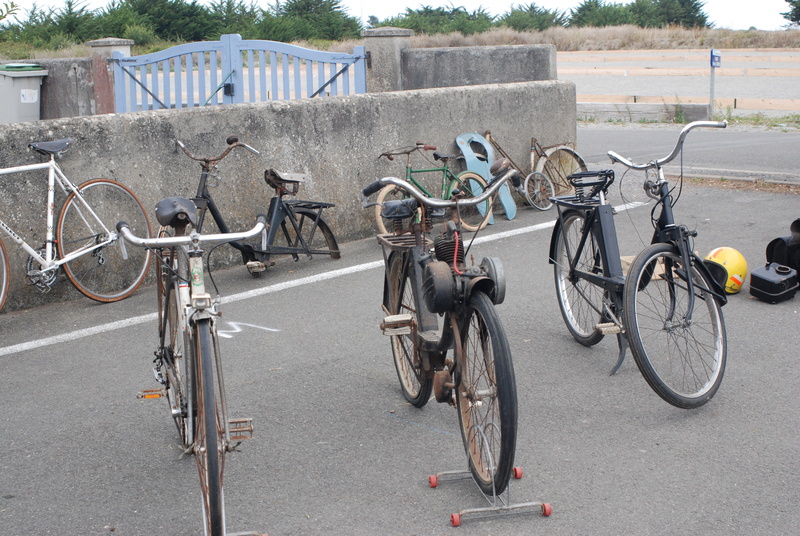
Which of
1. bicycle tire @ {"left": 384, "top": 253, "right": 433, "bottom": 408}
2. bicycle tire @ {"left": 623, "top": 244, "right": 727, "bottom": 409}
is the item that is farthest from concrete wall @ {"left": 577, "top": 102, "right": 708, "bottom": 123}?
bicycle tire @ {"left": 384, "top": 253, "right": 433, "bottom": 408}

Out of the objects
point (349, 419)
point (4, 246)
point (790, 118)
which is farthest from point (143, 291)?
point (790, 118)

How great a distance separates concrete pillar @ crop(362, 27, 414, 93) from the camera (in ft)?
43.2

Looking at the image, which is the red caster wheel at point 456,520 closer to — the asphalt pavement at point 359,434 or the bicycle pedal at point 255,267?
the asphalt pavement at point 359,434

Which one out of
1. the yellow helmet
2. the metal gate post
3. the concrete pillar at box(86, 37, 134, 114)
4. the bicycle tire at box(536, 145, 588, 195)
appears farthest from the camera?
the concrete pillar at box(86, 37, 134, 114)

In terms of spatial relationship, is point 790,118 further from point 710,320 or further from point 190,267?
point 190,267

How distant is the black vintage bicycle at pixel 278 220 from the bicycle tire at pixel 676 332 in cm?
333

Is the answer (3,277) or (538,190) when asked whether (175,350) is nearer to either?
(3,277)

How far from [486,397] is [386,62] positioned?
10432 mm

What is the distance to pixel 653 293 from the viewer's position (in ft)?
16.0

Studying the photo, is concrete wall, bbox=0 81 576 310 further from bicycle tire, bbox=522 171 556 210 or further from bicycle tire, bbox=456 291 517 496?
bicycle tire, bbox=456 291 517 496

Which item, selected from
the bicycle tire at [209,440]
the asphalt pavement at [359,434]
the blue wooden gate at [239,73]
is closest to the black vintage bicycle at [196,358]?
the bicycle tire at [209,440]

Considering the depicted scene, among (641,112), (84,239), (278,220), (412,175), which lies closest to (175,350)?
(84,239)

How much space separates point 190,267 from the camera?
3.11 m

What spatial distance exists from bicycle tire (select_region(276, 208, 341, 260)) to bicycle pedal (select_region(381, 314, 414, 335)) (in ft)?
11.2
